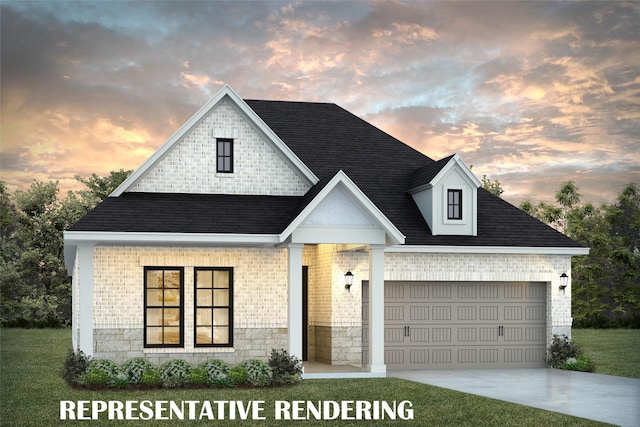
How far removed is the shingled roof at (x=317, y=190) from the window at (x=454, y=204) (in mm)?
768

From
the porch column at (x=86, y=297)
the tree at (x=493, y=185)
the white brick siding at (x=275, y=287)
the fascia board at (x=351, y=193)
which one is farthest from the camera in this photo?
the tree at (x=493, y=185)

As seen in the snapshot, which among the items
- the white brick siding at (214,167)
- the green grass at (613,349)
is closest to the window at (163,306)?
the white brick siding at (214,167)

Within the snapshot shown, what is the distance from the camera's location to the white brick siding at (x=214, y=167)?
22047mm

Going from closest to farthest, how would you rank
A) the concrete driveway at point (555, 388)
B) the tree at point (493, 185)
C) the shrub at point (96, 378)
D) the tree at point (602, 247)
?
the concrete driveway at point (555, 388) < the shrub at point (96, 378) < the tree at point (602, 247) < the tree at point (493, 185)

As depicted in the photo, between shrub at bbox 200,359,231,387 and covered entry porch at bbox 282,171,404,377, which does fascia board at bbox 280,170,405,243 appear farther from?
shrub at bbox 200,359,231,387

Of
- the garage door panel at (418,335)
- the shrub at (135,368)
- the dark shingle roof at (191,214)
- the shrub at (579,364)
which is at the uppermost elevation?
the dark shingle roof at (191,214)

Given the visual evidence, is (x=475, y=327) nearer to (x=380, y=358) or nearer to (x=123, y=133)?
(x=380, y=358)

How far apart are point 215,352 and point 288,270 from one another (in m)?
2.93

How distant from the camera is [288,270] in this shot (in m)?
20.6

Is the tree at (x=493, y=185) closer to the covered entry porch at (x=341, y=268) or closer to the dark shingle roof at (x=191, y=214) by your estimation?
the covered entry porch at (x=341, y=268)

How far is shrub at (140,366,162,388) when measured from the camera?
1900cm

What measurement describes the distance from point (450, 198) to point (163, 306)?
883cm

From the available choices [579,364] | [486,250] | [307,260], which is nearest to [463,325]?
[486,250]

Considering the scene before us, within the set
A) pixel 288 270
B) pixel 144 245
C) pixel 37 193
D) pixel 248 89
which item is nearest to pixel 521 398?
pixel 288 270
